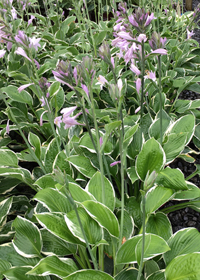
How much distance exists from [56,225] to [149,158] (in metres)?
0.63

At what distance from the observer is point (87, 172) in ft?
4.82

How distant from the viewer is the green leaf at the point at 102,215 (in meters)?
1.05

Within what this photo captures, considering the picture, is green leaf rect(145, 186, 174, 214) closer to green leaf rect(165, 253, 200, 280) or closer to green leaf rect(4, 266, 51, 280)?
green leaf rect(165, 253, 200, 280)

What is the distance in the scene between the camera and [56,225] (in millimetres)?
1164

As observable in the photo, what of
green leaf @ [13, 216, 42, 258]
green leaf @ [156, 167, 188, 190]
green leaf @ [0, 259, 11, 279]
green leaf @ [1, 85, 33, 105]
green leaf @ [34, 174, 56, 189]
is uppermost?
green leaf @ [1, 85, 33, 105]

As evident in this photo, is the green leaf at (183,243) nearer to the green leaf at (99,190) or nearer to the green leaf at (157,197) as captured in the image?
the green leaf at (157,197)

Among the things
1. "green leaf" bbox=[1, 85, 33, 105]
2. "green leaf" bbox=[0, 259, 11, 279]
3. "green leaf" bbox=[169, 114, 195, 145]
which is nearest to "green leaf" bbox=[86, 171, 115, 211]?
"green leaf" bbox=[0, 259, 11, 279]

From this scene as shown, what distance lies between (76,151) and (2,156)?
19.3 inches

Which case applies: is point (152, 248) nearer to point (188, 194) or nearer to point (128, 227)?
point (128, 227)

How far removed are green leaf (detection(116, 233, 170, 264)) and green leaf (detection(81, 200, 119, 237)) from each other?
0.24 feet

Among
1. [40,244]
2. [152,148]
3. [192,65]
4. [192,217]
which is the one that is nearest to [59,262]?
[40,244]

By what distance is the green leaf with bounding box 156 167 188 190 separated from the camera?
1245 millimetres

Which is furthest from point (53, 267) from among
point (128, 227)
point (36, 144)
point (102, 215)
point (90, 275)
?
point (36, 144)

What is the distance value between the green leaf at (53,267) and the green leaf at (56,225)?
0.31 feet
